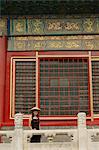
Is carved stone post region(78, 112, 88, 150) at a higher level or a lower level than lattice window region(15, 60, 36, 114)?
lower

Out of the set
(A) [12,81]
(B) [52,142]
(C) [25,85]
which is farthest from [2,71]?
(B) [52,142]

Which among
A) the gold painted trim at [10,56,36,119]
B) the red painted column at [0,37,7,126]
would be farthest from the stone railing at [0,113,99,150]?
the gold painted trim at [10,56,36,119]

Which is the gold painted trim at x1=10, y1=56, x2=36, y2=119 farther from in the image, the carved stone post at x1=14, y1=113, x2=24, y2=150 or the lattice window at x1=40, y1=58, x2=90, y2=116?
the carved stone post at x1=14, y1=113, x2=24, y2=150

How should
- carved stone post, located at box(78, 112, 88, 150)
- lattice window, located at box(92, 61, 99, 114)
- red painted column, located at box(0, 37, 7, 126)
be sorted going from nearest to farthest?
carved stone post, located at box(78, 112, 88, 150) → red painted column, located at box(0, 37, 7, 126) → lattice window, located at box(92, 61, 99, 114)

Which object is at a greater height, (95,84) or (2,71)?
(2,71)

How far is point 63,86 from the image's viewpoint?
17.2 meters

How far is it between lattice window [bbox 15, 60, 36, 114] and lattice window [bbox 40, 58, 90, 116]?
30 centimetres

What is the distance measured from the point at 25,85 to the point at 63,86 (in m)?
1.26

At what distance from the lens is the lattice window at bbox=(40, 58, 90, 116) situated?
17.0 m

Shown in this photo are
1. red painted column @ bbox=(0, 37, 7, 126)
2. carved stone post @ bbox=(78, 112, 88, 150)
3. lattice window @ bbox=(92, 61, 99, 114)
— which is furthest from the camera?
lattice window @ bbox=(92, 61, 99, 114)

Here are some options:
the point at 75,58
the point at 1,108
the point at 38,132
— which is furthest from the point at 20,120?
the point at 75,58

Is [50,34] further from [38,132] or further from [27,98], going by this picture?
[38,132]

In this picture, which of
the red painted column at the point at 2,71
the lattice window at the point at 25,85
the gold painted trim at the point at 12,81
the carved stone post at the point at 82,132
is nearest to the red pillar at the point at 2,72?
the red painted column at the point at 2,71

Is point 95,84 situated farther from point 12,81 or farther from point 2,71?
point 2,71
